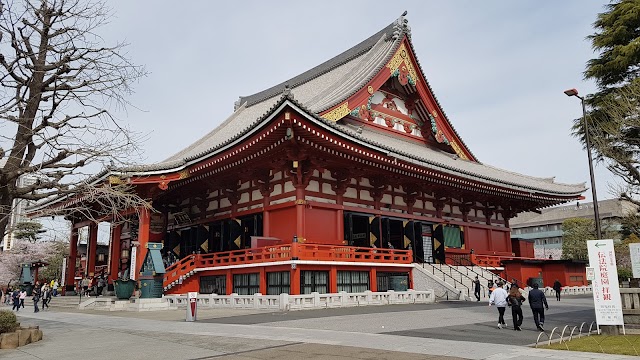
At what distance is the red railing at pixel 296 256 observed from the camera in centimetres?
2041

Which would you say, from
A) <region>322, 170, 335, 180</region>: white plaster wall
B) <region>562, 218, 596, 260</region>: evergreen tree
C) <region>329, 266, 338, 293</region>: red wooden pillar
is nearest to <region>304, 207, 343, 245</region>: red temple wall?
<region>322, 170, 335, 180</region>: white plaster wall

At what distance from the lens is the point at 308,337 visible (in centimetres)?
1097

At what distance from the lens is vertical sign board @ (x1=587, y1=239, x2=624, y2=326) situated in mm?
11523

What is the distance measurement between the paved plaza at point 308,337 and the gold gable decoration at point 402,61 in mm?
17189

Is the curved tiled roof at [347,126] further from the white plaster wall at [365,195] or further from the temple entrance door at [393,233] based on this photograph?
the temple entrance door at [393,233]

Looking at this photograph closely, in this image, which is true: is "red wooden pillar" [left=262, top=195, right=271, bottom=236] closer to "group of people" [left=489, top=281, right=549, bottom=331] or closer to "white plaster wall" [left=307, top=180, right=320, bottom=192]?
"white plaster wall" [left=307, top=180, right=320, bottom=192]

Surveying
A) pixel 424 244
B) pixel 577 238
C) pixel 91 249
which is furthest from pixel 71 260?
pixel 577 238

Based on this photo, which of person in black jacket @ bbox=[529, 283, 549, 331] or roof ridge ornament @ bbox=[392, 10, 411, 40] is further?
roof ridge ornament @ bbox=[392, 10, 411, 40]

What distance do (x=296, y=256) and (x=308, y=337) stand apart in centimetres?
885

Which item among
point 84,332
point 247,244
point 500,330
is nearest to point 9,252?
point 247,244

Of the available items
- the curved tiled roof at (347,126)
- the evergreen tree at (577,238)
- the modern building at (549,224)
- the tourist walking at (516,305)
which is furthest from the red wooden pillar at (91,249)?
the modern building at (549,224)

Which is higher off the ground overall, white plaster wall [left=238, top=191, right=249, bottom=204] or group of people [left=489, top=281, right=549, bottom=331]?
white plaster wall [left=238, top=191, right=249, bottom=204]

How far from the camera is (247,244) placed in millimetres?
25891

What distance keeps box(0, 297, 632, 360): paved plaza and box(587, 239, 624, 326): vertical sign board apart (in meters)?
1.73
